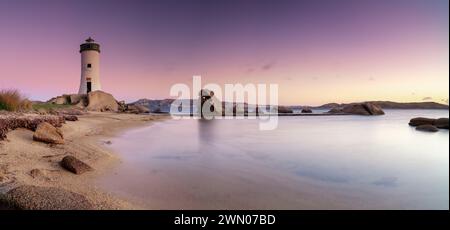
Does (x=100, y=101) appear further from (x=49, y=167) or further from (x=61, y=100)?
(x=49, y=167)

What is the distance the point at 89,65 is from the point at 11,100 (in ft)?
89.1

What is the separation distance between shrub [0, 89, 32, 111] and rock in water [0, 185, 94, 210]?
1050 centimetres

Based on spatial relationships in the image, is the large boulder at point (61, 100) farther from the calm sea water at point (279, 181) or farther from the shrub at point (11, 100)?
the calm sea water at point (279, 181)

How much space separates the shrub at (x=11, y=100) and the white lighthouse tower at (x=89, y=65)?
24604mm

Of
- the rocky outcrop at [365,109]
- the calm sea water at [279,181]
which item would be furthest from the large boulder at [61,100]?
the rocky outcrop at [365,109]

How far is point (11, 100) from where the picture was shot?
1152 centimetres

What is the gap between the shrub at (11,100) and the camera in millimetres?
11211

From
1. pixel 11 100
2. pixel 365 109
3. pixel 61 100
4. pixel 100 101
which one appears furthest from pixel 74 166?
pixel 365 109

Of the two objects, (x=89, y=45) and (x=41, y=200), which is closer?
(x=41, y=200)
